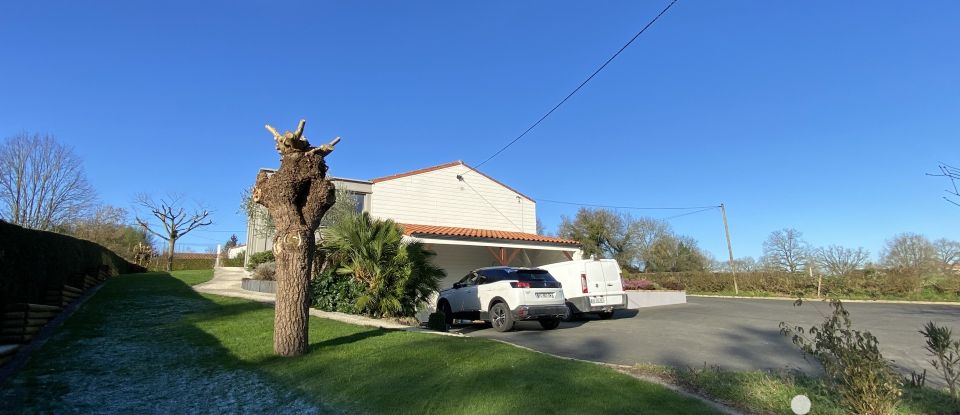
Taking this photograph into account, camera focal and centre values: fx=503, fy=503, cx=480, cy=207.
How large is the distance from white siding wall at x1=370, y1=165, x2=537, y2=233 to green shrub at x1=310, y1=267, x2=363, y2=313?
11155 millimetres

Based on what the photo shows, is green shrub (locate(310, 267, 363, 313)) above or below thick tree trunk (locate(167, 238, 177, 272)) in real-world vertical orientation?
below

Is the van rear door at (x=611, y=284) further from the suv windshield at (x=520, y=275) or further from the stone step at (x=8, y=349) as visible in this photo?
the stone step at (x=8, y=349)

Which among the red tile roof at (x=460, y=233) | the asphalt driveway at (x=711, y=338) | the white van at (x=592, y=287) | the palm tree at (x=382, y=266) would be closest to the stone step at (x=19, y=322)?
the palm tree at (x=382, y=266)

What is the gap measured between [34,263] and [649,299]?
60.5 feet

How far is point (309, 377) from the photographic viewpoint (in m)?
6.38

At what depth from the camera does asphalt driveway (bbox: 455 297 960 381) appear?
778 centimetres

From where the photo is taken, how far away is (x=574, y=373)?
5.73 m

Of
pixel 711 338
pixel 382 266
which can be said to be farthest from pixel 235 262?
pixel 711 338

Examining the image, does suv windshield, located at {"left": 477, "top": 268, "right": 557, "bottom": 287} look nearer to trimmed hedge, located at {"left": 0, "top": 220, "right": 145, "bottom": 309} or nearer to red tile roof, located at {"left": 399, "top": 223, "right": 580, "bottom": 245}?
red tile roof, located at {"left": 399, "top": 223, "right": 580, "bottom": 245}

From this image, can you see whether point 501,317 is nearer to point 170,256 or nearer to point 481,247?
point 481,247

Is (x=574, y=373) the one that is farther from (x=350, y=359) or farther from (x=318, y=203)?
(x=318, y=203)

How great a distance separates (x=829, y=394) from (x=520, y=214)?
24292 mm

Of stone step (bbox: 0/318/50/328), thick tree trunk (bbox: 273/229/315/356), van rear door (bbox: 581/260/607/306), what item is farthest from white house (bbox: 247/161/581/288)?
stone step (bbox: 0/318/50/328)

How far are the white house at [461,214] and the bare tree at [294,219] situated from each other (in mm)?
11394
